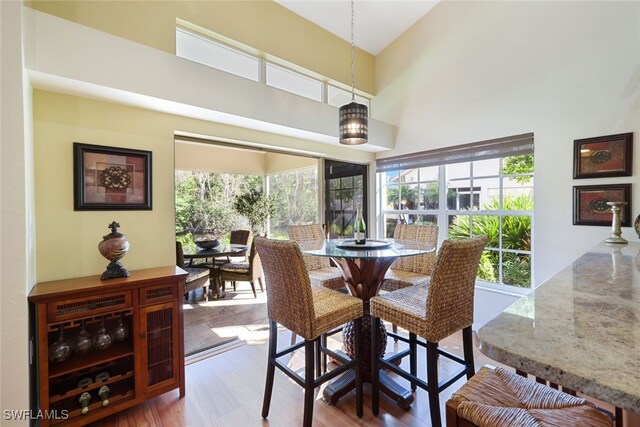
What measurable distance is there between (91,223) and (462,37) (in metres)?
4.17

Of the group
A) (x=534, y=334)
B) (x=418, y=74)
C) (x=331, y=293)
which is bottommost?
(x=331, y=293)

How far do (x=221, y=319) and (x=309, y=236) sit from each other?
1534 mm

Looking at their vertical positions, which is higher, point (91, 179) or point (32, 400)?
point (91, 179)

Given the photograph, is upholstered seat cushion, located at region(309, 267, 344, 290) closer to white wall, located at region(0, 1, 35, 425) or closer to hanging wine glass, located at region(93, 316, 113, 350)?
hanging wine glass, located at region(93, 316, 113, 350)

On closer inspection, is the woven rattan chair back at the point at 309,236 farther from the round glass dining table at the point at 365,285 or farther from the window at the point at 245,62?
the window at the point at 245,62

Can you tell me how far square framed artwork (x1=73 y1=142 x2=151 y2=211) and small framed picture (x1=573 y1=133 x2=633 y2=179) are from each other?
3714 mm

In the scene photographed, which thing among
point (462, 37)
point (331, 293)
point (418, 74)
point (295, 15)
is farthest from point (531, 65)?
point (331, 293)

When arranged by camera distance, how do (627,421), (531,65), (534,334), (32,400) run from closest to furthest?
(534,334) → (627,421) → (32,400) → (531,65)

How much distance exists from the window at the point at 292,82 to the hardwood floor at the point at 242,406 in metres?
2.93

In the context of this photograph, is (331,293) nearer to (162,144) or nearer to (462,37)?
(162,144)

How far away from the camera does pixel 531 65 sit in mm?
2791

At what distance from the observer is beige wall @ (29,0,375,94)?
2.09 meters

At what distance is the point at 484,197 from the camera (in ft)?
10.7

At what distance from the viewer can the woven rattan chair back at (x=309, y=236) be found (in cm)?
298
